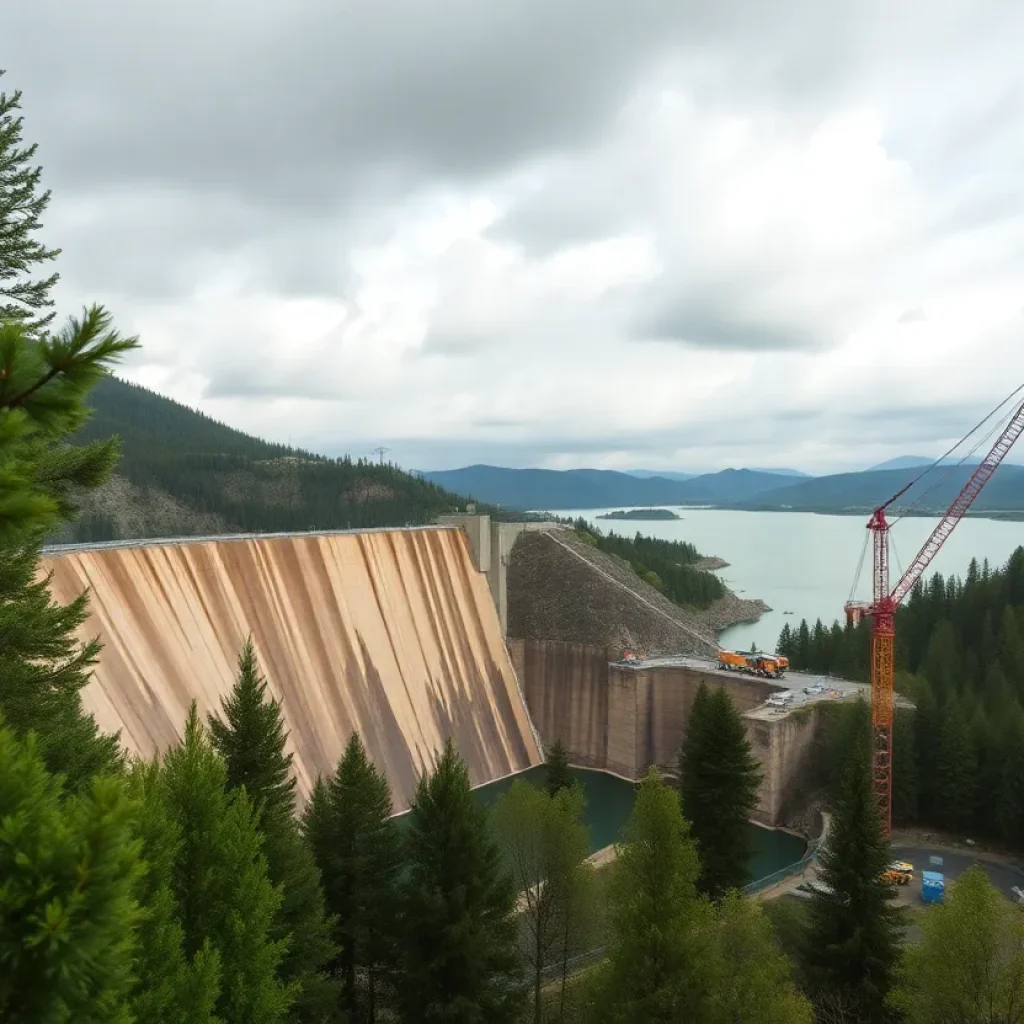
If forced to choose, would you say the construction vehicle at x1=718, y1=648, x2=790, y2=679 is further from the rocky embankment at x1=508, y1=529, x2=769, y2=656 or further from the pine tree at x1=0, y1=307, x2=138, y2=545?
the pine tree at x1=0, y1=307, x2=138, y2=545

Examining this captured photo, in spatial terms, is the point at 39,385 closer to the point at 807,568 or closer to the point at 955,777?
the point at 955,777

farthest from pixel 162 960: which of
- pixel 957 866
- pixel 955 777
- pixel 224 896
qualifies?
pixel 955 777

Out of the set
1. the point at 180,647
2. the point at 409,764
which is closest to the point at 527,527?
the point at 409,764

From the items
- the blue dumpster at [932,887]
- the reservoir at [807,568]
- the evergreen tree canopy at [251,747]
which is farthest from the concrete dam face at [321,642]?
the reservoir at [807,568]

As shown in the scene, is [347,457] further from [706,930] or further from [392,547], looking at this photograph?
[706,930]

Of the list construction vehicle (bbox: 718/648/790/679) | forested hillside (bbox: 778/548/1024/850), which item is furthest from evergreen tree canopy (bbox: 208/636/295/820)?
construction vehicle (bbox: 718/648/790/679)

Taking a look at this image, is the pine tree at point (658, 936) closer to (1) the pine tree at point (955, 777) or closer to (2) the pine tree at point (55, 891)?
(2) the pine tree at point (55, 891)
